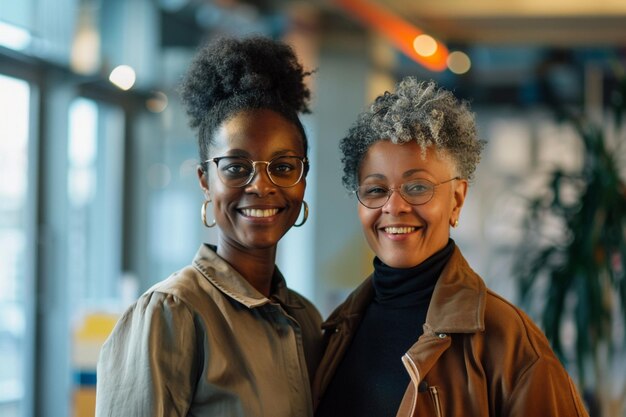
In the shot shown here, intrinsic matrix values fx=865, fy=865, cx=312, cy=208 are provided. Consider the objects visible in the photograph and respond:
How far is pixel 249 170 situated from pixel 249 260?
0.24 meters

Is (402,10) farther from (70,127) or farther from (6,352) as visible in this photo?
(6,352)

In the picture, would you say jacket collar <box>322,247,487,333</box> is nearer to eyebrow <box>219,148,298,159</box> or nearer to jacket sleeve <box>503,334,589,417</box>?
jacket sleeve <box>503,334,589,417</box>

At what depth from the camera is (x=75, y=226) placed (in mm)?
6297

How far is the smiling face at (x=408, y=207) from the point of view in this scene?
1926 millimetres

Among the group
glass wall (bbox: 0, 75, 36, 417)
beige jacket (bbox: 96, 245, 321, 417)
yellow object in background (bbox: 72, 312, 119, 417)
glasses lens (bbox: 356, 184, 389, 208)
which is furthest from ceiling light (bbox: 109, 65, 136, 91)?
glasses lens (bbox: 356, 184, 389, 208)

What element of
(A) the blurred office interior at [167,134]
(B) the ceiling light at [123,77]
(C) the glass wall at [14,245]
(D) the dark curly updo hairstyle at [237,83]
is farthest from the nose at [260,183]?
(B) the ceiling light at [123,77]

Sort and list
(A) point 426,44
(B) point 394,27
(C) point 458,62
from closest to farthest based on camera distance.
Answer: (B) point 394,27, (A) point 426,44, (C) point 458,62

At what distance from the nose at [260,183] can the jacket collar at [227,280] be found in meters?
0.20

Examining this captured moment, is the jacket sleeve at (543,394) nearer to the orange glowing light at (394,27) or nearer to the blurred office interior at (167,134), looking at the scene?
the blurred office interior at (167,134)

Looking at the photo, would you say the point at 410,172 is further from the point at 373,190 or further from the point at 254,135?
the point at 254,135

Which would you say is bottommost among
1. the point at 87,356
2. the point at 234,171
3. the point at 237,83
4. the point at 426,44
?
the point at 87,356

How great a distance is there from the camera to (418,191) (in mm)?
1935

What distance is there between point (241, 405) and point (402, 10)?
581cm

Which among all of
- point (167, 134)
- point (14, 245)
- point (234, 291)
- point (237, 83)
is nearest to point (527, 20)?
point (167, 134)
